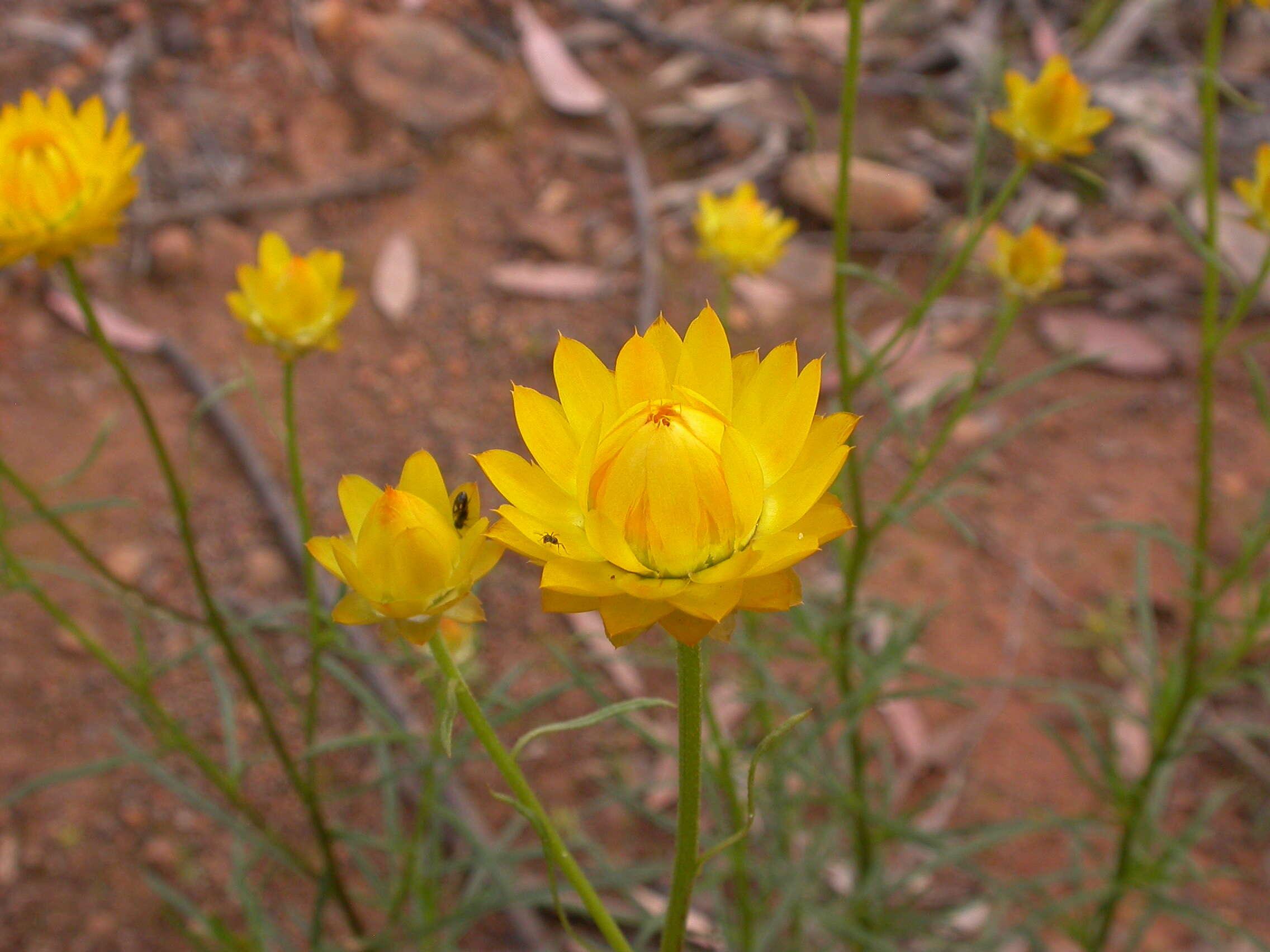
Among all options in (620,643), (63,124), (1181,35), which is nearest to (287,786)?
(63,124)

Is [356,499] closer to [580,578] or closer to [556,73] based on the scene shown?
[580,578]

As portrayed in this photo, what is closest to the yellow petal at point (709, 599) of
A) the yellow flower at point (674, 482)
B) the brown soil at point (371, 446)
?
the yellow flower at point (674, 482)

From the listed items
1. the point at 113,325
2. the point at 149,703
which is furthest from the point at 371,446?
the point at 149,703

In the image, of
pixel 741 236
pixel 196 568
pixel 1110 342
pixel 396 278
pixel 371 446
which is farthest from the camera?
pixel 396 278

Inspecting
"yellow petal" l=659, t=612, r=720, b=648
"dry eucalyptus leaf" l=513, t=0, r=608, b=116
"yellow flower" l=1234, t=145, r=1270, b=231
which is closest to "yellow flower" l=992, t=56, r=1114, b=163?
"yellow flower" l=1234, t=145, r=1270, b=231

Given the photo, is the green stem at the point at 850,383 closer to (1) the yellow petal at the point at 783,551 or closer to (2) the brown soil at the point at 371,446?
(1) the yellow petal at the point at 783,551

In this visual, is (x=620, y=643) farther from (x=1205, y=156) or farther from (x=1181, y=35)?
(x=1181, y=35)

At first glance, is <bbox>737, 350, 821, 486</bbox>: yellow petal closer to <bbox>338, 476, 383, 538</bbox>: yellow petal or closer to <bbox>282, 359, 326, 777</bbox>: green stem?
<bbox>338, 476, 383, 538</bbox>: yellow petal
